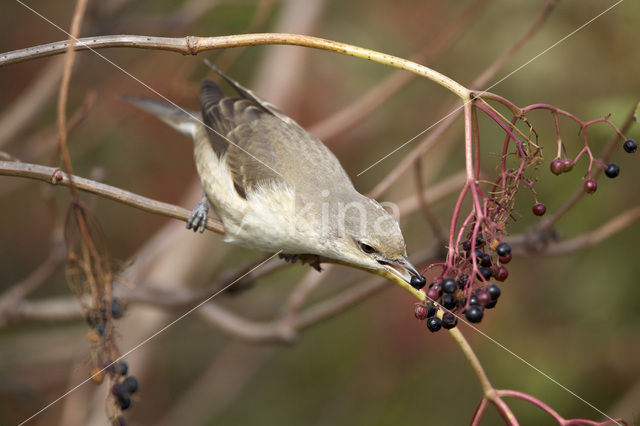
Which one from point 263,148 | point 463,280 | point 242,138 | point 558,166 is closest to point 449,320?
point 463,280

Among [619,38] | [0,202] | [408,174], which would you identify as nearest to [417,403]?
[408,174]

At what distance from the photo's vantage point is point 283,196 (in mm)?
3779

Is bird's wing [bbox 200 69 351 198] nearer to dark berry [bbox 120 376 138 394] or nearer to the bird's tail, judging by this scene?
the bird's tail

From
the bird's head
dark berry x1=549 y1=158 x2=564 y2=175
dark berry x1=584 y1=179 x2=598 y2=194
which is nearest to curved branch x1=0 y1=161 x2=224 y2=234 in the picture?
the bird's head

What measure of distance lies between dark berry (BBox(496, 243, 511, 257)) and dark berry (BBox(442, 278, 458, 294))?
207 millimetres

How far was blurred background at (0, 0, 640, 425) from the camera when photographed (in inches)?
198

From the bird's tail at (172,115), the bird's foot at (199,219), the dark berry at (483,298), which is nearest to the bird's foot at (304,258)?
the bird's foot at (199,219)

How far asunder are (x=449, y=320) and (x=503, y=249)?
323 mm

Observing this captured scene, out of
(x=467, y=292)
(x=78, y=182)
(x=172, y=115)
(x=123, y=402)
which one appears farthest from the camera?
(x=172, y=115)

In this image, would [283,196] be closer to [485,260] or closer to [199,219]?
[199,219]

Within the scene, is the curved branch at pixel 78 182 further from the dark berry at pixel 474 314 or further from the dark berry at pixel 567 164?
the dark berry at pixel 567 164

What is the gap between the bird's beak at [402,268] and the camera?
10.3 ft

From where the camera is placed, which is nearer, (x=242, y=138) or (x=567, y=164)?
(x=567, y=164)

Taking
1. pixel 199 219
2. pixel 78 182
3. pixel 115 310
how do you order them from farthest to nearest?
pixel 199 219 < pixel 115 310 < pixel 78 182
